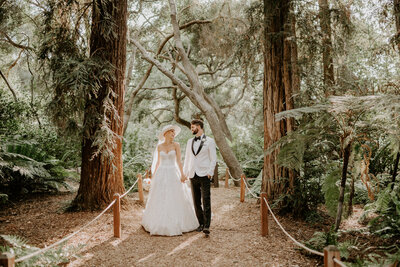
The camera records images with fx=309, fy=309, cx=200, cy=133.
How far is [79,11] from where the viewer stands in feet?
23.2

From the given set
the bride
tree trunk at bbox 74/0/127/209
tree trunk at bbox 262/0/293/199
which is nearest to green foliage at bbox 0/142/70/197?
tree trunk at bbox 74/0/127/209

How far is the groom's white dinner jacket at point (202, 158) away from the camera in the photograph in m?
5.66

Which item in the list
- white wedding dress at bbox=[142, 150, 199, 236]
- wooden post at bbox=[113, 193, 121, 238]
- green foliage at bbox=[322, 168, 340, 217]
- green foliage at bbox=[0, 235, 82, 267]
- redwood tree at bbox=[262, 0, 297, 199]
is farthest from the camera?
redwood tree at bbox=[262, 0, 297, 199]

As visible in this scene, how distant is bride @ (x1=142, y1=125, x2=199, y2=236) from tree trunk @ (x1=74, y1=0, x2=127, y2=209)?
132 centimetres

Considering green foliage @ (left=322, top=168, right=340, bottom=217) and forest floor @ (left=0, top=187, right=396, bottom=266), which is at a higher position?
green foliage @ (left=322, top=168, right=340, bottom=217)

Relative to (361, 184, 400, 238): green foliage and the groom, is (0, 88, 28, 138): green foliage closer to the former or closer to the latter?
the groom

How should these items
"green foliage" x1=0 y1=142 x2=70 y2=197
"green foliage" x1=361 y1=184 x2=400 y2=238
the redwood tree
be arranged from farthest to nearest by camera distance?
"green foliage" x1=0 y1=142 x2=70 y2=197, the redwood tree, "green foliage" x1=361 y1=184 x2=400 y2=238

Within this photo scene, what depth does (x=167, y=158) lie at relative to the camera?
619 centimetres

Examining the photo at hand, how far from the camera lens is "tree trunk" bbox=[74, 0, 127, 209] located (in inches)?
267

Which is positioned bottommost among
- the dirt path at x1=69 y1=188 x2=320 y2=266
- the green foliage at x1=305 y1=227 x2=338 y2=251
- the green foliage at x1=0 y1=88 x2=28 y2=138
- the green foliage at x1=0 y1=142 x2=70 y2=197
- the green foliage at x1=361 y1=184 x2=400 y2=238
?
the dirt path at x1=69 y1=188 x2=320 y2=266

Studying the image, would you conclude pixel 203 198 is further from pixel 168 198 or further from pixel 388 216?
pixel 388 216

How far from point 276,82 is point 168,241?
436 cm

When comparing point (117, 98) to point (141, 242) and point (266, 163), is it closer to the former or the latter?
point (141, 242)

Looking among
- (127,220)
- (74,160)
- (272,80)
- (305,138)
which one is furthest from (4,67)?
(305,138)
